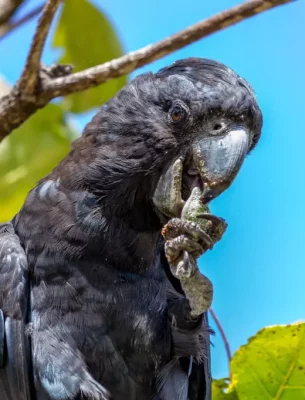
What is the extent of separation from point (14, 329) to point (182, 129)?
73 cm

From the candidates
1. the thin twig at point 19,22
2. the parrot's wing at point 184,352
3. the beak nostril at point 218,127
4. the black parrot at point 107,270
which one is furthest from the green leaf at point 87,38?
the beak nostril at point 218,127

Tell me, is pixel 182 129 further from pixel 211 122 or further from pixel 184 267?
pixel 184 267

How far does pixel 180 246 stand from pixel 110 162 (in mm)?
361

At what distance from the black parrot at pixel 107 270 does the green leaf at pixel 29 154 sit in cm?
45

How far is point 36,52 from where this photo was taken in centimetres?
254

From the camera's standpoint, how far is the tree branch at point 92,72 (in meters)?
2.58

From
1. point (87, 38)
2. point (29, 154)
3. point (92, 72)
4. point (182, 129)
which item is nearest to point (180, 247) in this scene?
point (182, 129)

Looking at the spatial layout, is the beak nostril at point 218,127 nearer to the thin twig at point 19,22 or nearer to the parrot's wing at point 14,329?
the parrot's wing at point 14,329

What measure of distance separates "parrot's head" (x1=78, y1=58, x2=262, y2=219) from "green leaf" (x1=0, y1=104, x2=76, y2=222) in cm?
60

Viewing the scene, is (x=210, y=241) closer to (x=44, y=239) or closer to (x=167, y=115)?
(x=167, y=115)

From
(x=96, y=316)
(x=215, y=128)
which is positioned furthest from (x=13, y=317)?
(x=215, y=128)

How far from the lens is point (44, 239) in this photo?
2.23 meters

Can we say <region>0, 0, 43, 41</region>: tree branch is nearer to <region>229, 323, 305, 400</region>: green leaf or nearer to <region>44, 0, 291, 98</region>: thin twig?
<region>44, 0, 291, 98</region>: thin twig

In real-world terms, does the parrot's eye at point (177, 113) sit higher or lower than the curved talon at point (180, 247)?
higher
